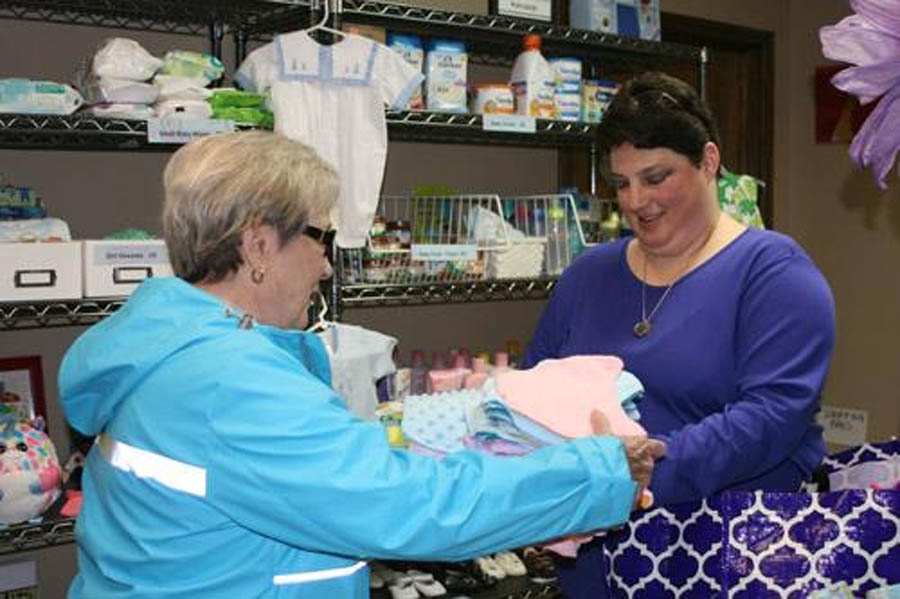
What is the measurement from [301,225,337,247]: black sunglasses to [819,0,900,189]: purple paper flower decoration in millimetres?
679

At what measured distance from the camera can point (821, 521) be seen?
4.88 feet

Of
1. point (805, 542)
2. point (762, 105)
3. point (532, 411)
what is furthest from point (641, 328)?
point (762, 105)

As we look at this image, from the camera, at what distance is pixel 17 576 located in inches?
104

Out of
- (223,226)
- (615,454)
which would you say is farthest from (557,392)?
(223,226)

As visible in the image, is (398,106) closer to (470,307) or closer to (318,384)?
(470,307)

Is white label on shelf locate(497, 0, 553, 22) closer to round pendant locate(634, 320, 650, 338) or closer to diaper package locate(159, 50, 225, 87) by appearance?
diaper package locate(159, 50, 225, 87)

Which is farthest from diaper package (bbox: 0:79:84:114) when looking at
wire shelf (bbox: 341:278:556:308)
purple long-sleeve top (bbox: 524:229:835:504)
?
purple long-sleeve top (bbox: 524:229:835:504)

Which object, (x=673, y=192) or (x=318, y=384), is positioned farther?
(x=673, y=192)

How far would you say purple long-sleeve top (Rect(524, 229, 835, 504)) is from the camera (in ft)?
5.18

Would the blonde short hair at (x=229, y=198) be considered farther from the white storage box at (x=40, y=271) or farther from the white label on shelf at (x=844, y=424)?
the white label on shelf at (x=844, y=424)

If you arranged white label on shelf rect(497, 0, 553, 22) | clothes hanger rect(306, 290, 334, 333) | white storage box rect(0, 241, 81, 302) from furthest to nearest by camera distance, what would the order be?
white label on shelf rect(497, 0, 553, 22) → clothes hanger rect(306, 290, 334, 333) → white storage box rect(0, 241, 81, 302)

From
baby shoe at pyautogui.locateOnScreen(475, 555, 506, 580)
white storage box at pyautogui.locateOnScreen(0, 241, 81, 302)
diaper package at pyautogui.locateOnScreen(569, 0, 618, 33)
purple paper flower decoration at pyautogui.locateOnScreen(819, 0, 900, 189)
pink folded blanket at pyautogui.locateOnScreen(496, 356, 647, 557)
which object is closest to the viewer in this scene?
purple paper flower decoration at pyautogui.locateOnScreen(819, 0, 900, 189)

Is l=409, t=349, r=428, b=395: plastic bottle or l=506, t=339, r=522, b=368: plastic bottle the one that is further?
l=506, t=339, r=522, b=368: plastic bottle

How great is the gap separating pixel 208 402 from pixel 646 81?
3.39ft
